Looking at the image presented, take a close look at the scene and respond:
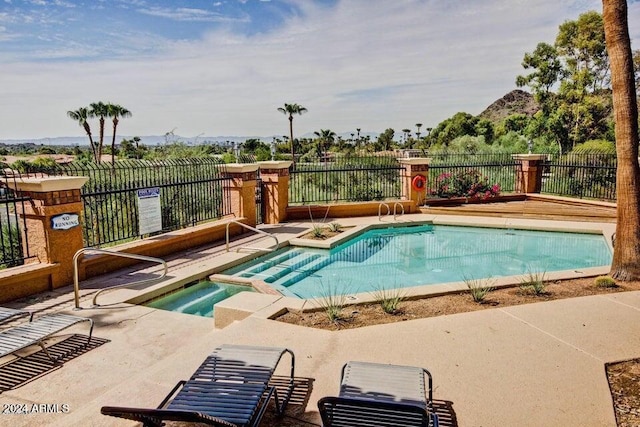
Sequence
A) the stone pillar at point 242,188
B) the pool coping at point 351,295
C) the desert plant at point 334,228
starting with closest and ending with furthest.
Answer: the pool coping at point 351,295 → the stone pillar at point 242,188 → the desert plant at point 334,228

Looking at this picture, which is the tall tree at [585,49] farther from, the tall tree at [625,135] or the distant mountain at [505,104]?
the distant mountain at [505,104]

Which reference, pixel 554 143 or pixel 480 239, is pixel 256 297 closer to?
pixel 480 239

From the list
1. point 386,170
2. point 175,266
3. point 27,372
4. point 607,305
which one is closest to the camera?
point 27,372

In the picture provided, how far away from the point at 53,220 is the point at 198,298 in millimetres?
2609

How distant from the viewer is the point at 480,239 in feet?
41.9

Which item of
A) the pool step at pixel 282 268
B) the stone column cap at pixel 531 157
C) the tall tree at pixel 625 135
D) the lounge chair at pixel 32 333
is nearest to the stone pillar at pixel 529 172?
the stone column cap at pixel 531 157

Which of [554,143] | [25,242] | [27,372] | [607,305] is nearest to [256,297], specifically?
[27,372]

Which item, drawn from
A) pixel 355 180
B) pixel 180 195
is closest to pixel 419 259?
pixel 180 195

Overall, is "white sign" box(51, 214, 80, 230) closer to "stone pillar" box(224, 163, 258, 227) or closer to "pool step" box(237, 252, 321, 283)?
"pool step" box(237, 252, 321, 283)

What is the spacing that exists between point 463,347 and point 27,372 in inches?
176

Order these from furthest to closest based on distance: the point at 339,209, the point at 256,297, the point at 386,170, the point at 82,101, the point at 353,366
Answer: the point at 82,101 → the point at 386,170 → the point at 339,209 → the point at 256,297 → the point at 353,366

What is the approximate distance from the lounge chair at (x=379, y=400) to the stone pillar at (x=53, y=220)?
5.81 metres

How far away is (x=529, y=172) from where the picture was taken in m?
17.5

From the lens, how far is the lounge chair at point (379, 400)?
2.56 metres
